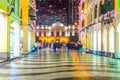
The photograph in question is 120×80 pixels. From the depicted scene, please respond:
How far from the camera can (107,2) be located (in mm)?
40438

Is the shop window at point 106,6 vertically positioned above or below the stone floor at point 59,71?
above

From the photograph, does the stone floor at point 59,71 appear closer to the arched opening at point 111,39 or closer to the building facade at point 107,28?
the building facade at point 107,28

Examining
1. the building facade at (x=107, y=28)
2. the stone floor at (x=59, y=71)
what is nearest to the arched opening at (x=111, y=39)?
the building facade at (x=107, y=28)

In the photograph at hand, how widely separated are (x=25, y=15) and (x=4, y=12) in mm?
19426

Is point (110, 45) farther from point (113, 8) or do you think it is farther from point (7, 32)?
point (7, 32)

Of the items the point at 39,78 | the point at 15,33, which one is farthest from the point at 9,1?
the point at 39,78

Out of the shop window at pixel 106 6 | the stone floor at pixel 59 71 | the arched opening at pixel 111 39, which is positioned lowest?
the stone floor at pixel 59 71

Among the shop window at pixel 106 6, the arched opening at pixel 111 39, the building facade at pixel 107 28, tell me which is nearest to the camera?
the building facade at pixel 107 28

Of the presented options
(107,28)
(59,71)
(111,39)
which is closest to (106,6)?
(107,28)

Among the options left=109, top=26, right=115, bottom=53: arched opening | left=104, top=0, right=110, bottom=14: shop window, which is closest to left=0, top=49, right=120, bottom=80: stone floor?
left=109, top=26, right=115, bottom=53: arched opening

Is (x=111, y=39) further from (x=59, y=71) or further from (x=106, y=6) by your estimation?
(x=59, y=71)

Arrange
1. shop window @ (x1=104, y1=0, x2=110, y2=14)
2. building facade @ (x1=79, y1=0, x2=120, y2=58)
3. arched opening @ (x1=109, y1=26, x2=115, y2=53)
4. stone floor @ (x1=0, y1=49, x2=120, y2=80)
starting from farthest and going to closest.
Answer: shop window @ (x1=104, y1=0, x2=110, y2=14) → arched opening @ (x1=109, y1=26, x2=115, y2=53) → building facade @ (x1=79, y1=0, x2=120, y2=58) → stone floor @ (x1=0, y1=49, x2=120, y2=80)

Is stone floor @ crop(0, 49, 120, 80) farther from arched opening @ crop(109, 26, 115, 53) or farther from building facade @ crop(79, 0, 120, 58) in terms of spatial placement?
arched opening @ crop(109, 26, 115, 53)

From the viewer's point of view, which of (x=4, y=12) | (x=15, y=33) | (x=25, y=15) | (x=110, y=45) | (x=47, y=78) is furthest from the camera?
(x=25, y=15)
